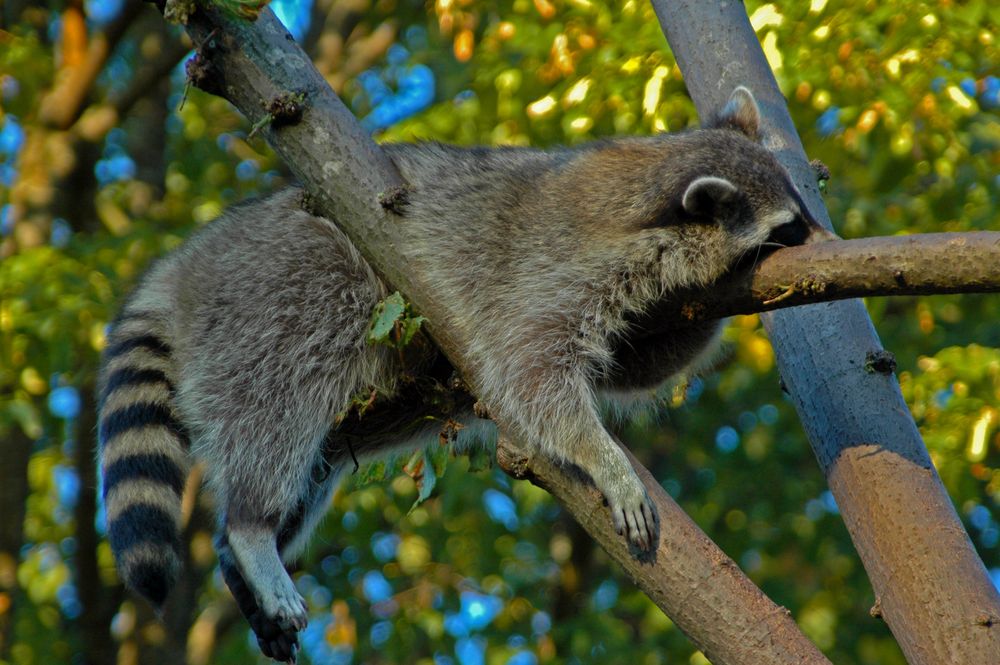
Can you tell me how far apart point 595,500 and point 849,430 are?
2.37ft

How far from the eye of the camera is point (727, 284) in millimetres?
2764

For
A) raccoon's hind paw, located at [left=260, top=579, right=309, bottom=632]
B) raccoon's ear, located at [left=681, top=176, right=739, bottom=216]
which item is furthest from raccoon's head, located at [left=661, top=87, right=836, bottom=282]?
raccoon's hind paw, located at [left=260, top=579, right=309, bottom=632]

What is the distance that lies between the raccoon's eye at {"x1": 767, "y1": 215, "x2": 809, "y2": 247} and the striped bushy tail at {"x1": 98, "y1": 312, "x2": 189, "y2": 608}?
1.87 metres

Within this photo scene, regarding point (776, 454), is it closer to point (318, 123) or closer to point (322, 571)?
point (322, 571)

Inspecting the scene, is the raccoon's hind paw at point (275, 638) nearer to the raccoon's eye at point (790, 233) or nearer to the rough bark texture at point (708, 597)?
the rough bark texture at point (708, 597)

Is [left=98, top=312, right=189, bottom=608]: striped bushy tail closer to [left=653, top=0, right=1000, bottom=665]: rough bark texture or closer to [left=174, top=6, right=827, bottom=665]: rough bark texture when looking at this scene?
[left=174, top=6, right=827, bottom=665]: rough bark texture

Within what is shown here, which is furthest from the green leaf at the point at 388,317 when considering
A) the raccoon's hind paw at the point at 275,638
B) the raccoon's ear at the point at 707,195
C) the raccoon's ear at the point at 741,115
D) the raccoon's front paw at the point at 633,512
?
the raccoon's ear at the point at 741,115

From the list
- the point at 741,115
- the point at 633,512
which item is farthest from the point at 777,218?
the point at 633,512

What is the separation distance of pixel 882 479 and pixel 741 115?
50.0 inches

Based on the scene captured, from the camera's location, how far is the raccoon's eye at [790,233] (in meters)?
3.24

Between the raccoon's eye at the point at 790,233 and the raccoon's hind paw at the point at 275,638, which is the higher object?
the raccoon's hind paw at the point at 275,638

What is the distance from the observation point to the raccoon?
3.18 metres

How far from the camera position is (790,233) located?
325cm

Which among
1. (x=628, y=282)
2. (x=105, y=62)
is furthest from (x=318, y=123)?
(x=105, y=62)
